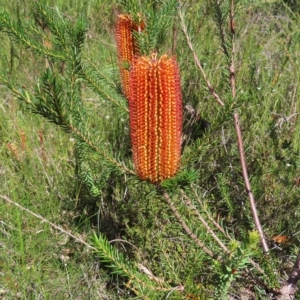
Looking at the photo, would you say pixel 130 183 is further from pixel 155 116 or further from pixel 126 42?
pixel 155 116

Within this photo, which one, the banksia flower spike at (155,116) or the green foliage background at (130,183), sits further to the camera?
the green foliage background at (130,183)

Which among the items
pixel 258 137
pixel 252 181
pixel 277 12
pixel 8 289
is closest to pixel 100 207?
pixel 8 289

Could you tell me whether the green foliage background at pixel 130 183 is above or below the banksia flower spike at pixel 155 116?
below

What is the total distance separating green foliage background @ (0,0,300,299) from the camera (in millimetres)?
1596

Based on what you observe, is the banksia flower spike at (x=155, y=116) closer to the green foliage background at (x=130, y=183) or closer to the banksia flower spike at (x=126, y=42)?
the green foliage background at (x=130, y=183)

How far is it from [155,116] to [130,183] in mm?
1198

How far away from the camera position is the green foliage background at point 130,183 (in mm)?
1596

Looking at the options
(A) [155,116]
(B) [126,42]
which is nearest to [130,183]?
(B) [126,42]

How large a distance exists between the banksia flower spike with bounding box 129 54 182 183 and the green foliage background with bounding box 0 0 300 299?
66mm

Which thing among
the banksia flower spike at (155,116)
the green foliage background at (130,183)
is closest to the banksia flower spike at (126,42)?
the green foliage background at (130,183)

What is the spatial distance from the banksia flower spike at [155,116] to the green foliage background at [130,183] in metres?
0.07

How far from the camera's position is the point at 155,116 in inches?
52.0

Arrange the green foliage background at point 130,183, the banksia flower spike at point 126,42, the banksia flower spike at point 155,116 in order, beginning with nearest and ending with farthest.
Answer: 1. the banksia flower spike at point 155,116
2. the green foliage background at point 130,183
3. the banksia flower spike at point 126,42

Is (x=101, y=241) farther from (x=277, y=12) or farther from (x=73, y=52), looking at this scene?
(x=277, y=12)
